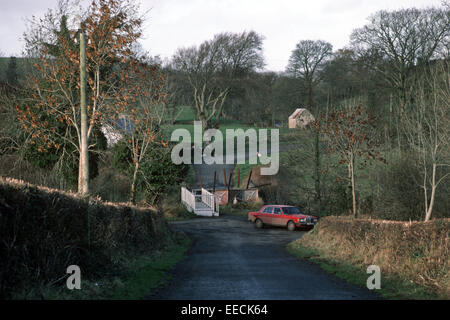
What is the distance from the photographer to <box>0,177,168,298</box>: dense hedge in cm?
754

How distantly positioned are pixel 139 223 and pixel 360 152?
964 cm

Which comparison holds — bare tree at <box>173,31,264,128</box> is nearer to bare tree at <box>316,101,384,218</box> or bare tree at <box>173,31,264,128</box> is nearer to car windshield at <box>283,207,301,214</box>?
car windshield at <box>283,207,301,214</box>

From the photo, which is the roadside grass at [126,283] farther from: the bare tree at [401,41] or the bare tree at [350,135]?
the bare tree at [401,41]

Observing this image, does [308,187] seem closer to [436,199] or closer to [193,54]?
[436,199]

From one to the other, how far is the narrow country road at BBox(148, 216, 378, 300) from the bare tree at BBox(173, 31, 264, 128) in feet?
106

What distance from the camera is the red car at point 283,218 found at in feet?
101

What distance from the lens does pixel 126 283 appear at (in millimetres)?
10727

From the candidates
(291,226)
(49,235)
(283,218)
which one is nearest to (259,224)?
(283,218)

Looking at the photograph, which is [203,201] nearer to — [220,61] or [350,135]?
[220,61]

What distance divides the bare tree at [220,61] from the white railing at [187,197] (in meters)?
12.9

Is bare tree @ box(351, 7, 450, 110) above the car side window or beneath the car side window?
above

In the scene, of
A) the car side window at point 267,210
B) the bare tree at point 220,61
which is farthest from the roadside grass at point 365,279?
the bare tree at point 220,61

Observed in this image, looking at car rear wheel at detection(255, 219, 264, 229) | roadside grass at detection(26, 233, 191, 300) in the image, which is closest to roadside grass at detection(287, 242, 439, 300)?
roadside grass at detection(26, 233, 191, 300)
